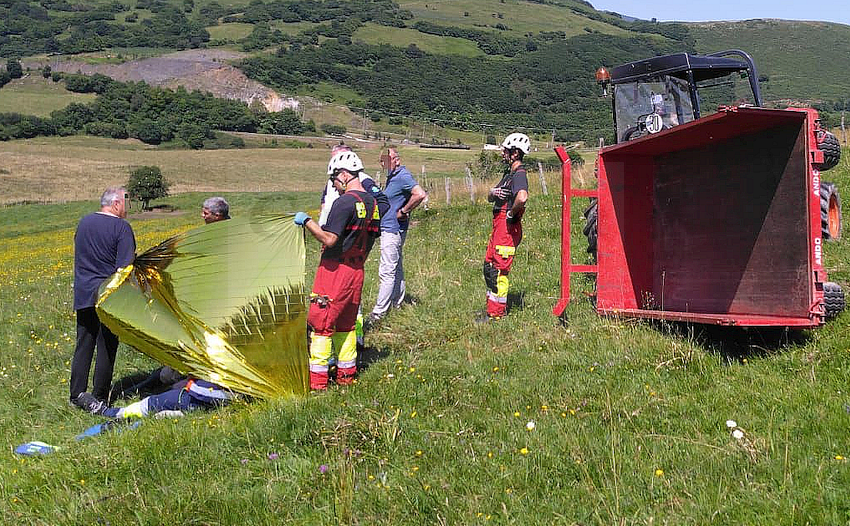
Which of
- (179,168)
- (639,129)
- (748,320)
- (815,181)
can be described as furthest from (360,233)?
(179,168)

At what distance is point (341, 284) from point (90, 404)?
2.40 metres

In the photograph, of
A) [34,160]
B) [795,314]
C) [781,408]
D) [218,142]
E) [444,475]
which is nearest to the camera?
[444,475]

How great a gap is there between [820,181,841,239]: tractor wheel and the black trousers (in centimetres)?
604

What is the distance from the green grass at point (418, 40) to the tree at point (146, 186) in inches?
4537

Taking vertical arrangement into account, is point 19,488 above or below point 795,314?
below

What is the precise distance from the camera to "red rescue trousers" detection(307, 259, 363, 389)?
19.3ft

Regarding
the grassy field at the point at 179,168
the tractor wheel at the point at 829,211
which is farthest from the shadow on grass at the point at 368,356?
the grassy field at the point at 179,168

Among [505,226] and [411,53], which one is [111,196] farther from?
[411,53]

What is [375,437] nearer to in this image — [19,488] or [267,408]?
[267,408]

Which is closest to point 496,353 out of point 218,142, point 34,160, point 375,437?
point 375,437

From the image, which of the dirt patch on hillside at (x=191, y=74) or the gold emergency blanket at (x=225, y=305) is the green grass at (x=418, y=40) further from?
the gold emergency blanket at (x=225, y=305)

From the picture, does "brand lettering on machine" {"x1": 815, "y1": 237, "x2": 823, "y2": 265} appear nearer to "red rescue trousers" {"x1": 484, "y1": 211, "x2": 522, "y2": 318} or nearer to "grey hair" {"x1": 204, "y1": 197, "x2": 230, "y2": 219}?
"red rescue trousers" {"x1": 484, "y1": 211, "x2": 522, "y2": 318}

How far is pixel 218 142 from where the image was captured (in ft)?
311

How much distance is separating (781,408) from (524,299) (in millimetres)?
4250
